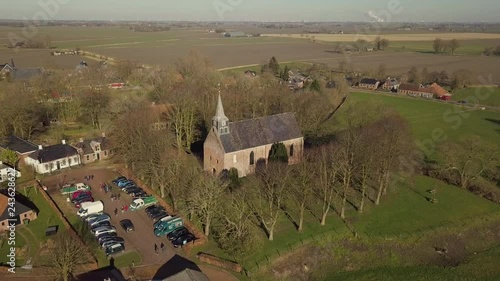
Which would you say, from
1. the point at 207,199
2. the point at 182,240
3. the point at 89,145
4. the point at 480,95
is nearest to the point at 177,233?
the point at 182,240

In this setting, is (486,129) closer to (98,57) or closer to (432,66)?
(432,66)

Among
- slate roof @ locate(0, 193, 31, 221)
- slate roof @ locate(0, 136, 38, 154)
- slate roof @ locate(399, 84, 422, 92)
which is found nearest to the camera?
slate roof @ locate(0, 193, 31, 221)

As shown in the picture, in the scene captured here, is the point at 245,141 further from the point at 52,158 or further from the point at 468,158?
the point at 468,158

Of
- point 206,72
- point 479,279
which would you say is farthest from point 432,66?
point 479,279

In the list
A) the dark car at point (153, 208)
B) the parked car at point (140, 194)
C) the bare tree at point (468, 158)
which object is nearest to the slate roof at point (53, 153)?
the parked car at point (140, 194)

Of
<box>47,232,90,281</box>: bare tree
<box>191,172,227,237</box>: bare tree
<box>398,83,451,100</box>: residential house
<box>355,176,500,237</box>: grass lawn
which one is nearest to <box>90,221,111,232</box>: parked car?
<box>47,232,90,281</box>: bare tree

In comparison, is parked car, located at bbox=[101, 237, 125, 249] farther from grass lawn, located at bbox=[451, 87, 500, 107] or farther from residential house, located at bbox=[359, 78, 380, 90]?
residential house, located at bbox=[359, 78, 380, 90]

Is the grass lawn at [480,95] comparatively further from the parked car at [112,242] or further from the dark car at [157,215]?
the parked car at [112,242]
